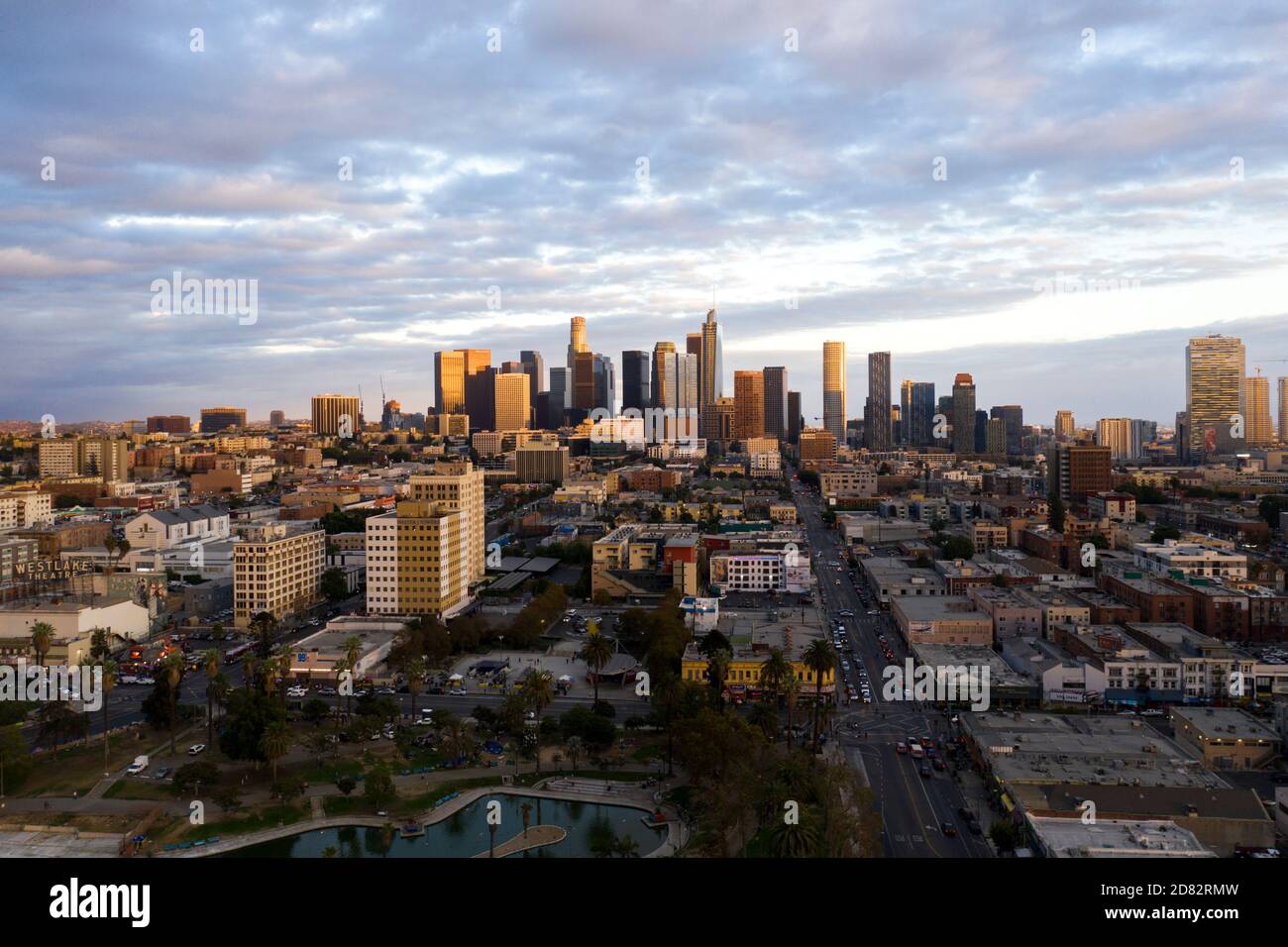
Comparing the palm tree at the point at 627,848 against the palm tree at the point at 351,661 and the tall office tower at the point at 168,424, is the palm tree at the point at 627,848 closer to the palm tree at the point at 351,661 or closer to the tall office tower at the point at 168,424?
the palm tree at the point at 351,661

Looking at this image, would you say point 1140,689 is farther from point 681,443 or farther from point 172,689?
point 681,443

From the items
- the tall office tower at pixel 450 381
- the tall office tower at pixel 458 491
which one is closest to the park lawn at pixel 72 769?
the tall office tower at pixel 458 491

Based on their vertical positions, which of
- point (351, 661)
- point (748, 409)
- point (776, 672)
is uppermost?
point (748, 409)

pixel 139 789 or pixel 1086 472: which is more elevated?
pixel 1086 472

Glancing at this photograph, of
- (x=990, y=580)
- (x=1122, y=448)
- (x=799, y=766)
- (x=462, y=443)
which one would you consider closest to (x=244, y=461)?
(x=462, y=443)

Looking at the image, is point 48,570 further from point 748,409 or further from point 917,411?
point 917,411

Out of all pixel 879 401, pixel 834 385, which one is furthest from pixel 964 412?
pixel 834 385
